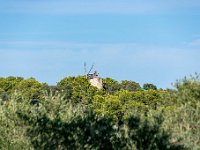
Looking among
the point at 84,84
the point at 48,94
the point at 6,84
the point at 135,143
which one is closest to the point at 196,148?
the point at 135,143

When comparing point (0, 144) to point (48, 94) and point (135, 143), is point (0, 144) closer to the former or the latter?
point (48, 94)

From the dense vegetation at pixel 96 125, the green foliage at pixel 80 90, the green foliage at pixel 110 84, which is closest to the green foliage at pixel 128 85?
the green foliage at pixel 110 84

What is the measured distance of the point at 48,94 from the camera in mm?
26234

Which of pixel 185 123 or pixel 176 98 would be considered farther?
pixel 176 98

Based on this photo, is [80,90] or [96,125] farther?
[80,90]

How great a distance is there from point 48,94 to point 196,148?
8136 millimetres

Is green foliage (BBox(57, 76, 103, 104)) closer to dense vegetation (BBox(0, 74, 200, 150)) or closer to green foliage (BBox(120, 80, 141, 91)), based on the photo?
green foliage (BBox(120, 80, 141, 91))

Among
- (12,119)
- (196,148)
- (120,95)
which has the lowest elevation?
(196,148)

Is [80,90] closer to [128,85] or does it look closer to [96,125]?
[128,85]

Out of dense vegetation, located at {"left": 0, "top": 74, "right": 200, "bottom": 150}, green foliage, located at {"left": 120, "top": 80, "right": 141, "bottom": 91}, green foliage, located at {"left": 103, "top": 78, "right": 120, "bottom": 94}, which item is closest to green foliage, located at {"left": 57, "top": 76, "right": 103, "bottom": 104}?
green foliage, located at {"left": 103, "top": 78, "right": 120, "bottom": 94}

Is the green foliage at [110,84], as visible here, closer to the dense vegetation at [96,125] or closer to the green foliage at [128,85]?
the green foliage at [128,85]

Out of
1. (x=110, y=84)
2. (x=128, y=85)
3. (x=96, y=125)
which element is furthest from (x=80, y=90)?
(x=96, y=125)

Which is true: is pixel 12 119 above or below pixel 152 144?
above

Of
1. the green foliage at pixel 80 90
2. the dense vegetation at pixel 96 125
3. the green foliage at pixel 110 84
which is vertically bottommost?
the dense vegetation at pixel 96 125
